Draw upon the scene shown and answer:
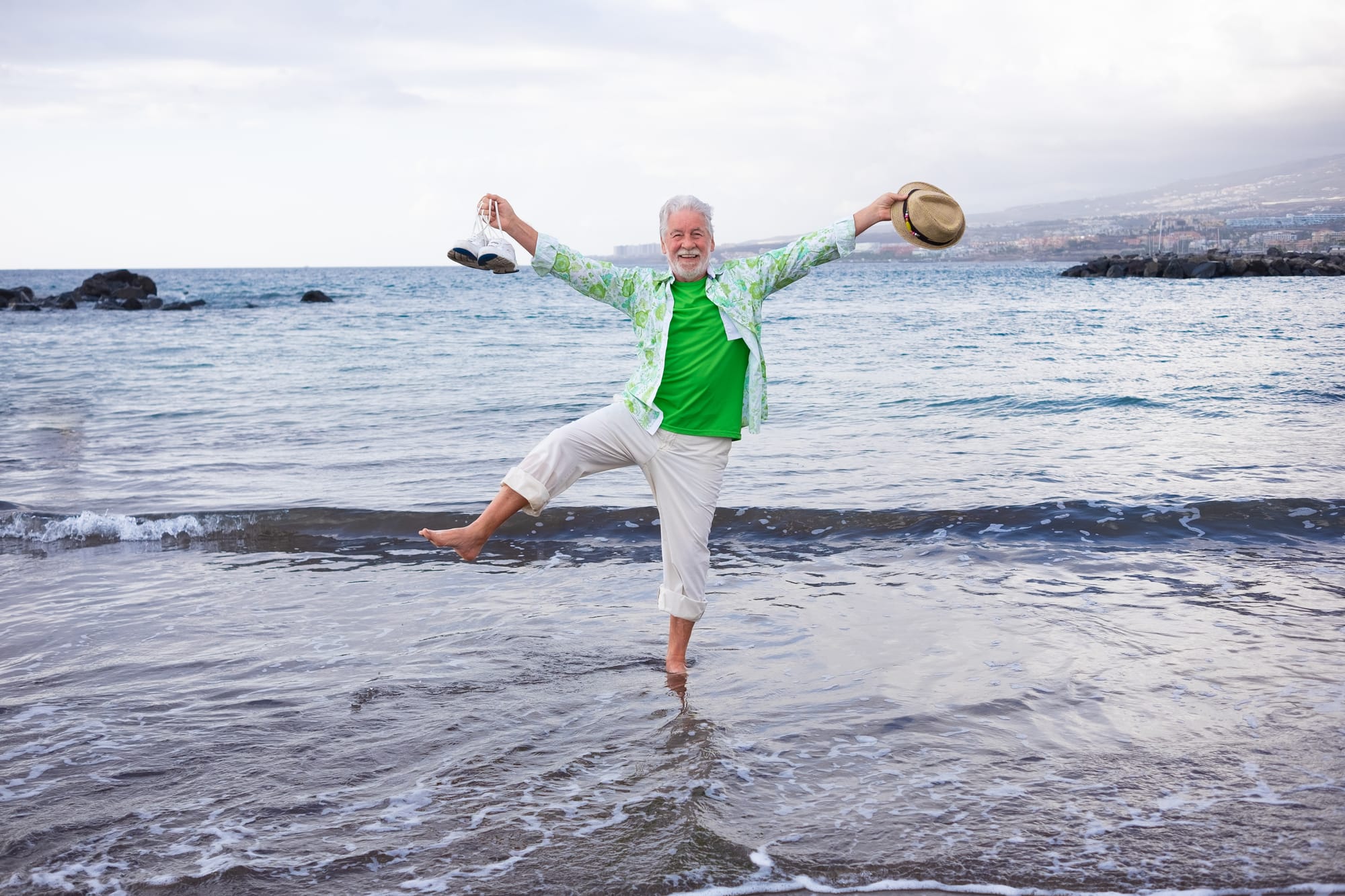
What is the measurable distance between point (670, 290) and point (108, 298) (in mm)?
55954

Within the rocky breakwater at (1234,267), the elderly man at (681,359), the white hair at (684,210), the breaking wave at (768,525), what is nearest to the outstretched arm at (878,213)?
the elderly man at (681,359)

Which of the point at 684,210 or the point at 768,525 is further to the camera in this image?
the point at 768,525

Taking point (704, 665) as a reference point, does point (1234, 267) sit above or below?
above

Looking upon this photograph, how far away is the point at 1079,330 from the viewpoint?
2745 centimetres

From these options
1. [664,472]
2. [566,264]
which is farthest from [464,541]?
[566,264]

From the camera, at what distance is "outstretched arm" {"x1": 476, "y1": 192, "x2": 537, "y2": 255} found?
4.53 m

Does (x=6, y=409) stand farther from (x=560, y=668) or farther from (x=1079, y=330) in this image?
(x=1079, y=330)

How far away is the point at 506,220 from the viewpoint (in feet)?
14.9

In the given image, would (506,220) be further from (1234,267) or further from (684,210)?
(1234,267)

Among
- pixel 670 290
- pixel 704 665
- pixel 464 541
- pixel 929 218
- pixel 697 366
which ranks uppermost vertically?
pixel 929 218

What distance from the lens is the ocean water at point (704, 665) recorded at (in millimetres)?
3367

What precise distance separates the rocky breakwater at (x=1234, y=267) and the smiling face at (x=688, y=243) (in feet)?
203

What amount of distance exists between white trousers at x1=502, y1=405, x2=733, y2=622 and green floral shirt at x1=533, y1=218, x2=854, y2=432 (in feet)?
0.42

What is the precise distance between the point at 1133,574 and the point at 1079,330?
22.6 meters
